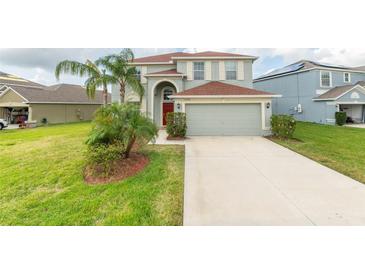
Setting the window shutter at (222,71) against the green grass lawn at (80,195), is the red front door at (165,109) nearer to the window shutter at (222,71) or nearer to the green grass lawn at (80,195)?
the window shutter at (222,71)

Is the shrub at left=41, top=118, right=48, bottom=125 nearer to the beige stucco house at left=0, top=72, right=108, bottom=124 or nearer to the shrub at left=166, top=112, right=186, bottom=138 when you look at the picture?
the beige stucco house at left=0, top=72, right=108, bottom=124

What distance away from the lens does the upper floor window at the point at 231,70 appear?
637 inches

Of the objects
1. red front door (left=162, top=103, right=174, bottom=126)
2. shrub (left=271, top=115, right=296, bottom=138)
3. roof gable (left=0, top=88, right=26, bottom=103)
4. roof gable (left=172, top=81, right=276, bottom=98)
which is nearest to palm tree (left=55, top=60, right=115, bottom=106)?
red front door (left=162, top=103, right=174, bottom=126)

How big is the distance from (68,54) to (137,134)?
10.7m

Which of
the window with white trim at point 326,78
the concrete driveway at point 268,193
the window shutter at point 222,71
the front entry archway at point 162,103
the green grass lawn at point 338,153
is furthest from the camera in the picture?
the window with white trim at point 326,78

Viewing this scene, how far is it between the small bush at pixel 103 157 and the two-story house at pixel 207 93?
7472 millimetres

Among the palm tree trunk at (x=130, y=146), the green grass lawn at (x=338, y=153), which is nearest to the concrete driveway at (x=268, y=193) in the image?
the green grass lawn at (x=338, y=153)

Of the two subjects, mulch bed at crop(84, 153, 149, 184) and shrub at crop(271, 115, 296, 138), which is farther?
shrub at crop(271, 115, 296, 138)

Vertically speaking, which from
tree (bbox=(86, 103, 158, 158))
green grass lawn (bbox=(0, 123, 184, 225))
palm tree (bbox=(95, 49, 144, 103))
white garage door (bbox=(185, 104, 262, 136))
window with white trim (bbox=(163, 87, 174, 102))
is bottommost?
green grass lawn (bbox=(0, 123, 184, 225))

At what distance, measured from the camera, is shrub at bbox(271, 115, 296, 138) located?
1127cm

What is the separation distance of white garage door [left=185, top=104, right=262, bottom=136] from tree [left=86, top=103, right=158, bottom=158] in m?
6.66

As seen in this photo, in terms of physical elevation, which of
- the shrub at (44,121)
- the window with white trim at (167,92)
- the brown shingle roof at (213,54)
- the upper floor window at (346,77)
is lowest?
the shrub at (44,121)

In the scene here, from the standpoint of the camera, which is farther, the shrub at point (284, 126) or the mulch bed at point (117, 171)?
the shrub at point (284, 126)
